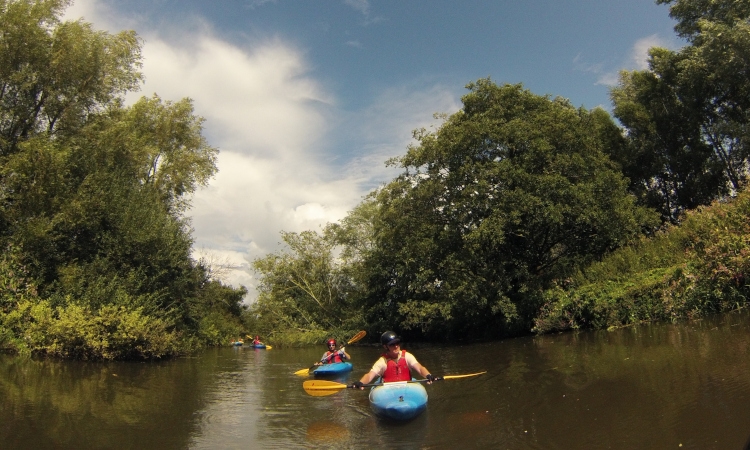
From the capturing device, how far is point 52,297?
16000 millimetres

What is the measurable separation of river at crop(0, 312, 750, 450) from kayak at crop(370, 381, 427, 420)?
0.20m

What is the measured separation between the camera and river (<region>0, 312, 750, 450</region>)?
5.62 meters

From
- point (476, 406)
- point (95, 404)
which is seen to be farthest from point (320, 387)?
point (95, 404)

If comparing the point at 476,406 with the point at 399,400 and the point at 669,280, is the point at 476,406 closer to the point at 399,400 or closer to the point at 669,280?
the point at 399,400

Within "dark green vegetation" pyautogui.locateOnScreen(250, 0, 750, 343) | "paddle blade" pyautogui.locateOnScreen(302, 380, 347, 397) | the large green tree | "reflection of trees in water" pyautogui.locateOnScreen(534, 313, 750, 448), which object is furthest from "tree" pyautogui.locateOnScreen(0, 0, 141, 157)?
the large green tree

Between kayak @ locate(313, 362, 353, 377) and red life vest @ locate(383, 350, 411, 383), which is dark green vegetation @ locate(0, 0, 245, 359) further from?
red life vest @ locate(383, 350, 411, 383)

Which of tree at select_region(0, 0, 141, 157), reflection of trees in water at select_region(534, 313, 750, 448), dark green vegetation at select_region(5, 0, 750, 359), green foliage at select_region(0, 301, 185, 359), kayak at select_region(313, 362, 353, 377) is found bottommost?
kayak at select_region(313, 362, 353, 377)

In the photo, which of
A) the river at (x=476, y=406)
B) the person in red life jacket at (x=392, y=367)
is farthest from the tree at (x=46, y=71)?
the person in red life jacket at (x=392, y=367)

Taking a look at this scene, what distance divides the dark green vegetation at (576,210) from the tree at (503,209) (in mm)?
62

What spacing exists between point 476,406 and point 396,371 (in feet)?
4.69

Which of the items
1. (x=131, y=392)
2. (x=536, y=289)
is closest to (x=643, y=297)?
(x=536, y=289)

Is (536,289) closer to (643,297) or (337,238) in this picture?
(643,297)

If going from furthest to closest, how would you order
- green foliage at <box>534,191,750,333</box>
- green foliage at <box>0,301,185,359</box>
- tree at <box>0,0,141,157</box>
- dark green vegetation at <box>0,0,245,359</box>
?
tree at <box>0,0,141,157</box>
dark green vegetation at <box>0,0,245,359</box>
green foliage at <box>0,301,185,359</box>
green foliage at <box>534,191,750,333</box>

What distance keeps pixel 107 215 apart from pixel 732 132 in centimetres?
2728
